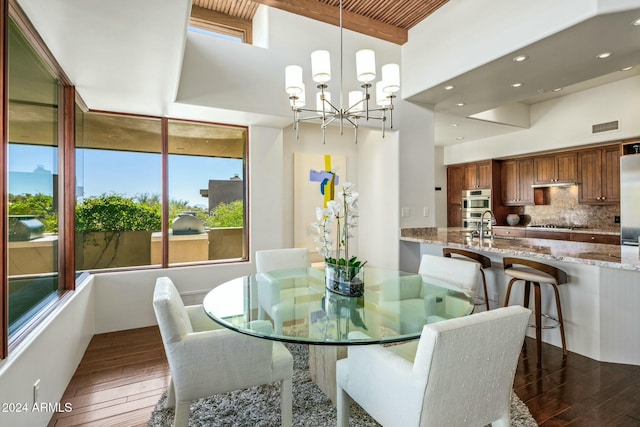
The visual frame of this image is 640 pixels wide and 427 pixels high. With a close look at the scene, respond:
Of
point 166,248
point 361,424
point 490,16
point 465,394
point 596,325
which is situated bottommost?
point 361,424

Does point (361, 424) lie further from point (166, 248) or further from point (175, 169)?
point (175, 169)

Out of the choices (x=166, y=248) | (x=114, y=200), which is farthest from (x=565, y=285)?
(x=114, y=200)

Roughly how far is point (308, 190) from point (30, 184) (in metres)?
3.14

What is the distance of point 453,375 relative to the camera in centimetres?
122

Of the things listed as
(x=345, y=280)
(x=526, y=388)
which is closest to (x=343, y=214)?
(x=345, y=280)

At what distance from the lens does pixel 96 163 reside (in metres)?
3.49

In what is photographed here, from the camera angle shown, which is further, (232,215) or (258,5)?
(232,215)

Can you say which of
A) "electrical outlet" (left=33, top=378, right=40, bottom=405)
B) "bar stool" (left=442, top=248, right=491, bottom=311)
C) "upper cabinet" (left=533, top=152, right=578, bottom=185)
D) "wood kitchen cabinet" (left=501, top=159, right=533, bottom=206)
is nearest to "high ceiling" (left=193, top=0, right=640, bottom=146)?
"upper cabinet" (left=533, top=152, right=578, bottom=185)

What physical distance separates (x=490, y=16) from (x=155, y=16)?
114 inches

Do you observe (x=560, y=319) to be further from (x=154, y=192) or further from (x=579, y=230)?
(x=154, y=192)

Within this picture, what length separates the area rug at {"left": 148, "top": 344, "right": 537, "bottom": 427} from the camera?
196 centimetres

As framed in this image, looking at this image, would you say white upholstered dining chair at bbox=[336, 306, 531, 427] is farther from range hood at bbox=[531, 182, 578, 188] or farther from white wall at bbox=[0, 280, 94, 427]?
range hood at bbox=[531, 182, 578, 188]

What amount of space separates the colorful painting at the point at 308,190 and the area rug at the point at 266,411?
2510mm

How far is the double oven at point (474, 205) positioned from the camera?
266 inches
